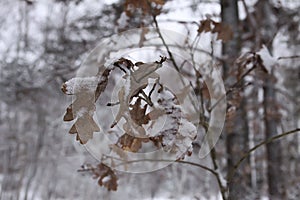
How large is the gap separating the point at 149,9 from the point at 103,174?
1.97 feet

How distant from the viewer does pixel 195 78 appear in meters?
1.68

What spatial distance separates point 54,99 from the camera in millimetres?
6582

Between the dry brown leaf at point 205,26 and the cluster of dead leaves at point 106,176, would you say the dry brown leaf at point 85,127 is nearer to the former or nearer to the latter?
the cluster of dead leaves at point 106,176

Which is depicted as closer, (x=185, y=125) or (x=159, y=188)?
(x=185, y=125)

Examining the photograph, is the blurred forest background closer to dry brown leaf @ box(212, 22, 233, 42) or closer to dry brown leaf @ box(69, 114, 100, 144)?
dry brown leaf @ box(212, 22, 233, 42)

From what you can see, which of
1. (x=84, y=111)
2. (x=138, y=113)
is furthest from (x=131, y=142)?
(x=84, y=111)

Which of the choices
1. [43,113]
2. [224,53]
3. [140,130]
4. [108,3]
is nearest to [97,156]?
[140,130]

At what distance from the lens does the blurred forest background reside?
1.58 meters

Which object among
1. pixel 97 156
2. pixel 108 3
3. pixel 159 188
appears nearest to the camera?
pixel 97 156

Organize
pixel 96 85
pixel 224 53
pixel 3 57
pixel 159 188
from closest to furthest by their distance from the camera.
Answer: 1. pixel 96 85
2. pixel 224 53
3. pixel 3 57
4. pixel 159 188

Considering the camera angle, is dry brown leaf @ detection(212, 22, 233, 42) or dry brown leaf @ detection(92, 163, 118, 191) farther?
dry brown leaf @ detection(212, 22, 233, 42)

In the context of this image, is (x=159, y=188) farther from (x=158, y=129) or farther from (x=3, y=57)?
(x=158, y=129)

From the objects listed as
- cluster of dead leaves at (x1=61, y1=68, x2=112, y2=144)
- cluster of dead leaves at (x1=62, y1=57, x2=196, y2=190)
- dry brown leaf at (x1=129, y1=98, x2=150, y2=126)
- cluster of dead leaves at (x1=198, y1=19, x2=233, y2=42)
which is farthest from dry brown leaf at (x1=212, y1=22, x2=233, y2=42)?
cluster of dead leaves at (x1=61, y1=68, x2=112, y2=144)

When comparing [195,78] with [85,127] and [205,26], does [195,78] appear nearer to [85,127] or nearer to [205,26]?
[205,26]
